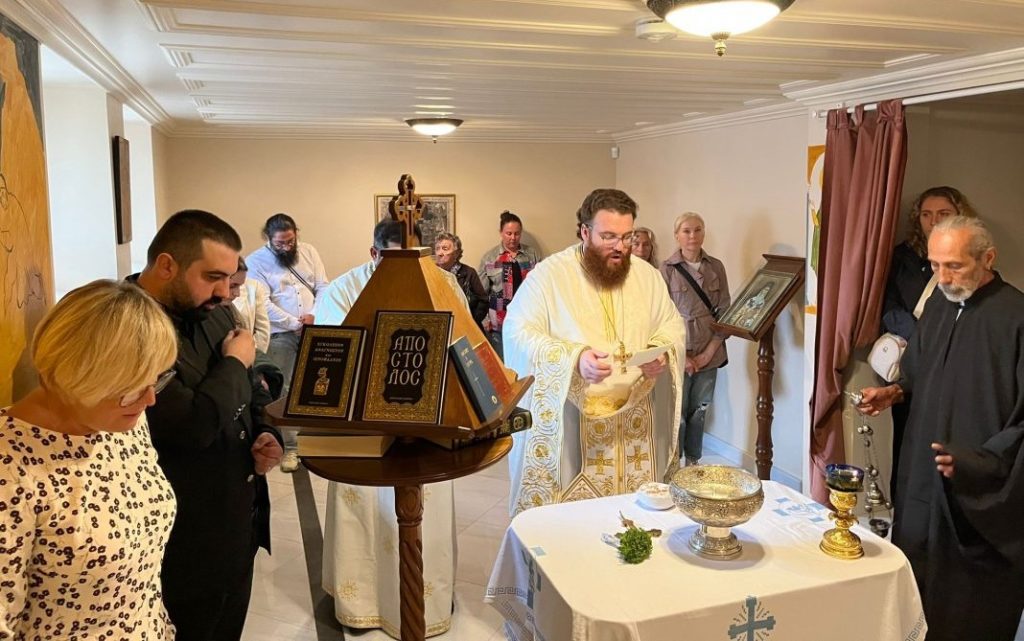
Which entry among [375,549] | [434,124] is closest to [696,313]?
[434,124]

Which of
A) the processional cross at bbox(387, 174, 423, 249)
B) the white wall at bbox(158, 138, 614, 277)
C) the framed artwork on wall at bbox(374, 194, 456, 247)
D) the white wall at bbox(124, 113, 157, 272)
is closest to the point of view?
the processional cross at bbox(387, 174, 423, 249)

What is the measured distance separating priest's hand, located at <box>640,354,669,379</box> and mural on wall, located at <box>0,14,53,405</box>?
2.02 metres

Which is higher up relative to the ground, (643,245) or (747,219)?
(747,219)

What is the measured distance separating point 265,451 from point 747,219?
4014 millimetres

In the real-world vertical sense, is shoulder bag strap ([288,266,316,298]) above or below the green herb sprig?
above

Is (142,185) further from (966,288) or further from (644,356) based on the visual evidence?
(966,288)

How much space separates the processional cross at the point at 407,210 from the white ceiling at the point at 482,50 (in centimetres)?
84

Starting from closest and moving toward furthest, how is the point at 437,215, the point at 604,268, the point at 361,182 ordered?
the point at 604,268
the point at 361,182
the point at 437,215

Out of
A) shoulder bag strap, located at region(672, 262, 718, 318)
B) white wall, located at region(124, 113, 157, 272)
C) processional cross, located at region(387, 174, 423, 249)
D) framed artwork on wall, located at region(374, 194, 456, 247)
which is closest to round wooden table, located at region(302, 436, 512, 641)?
processional cross, located at region(387, 174, 423, 249)

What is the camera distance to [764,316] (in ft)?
14.4

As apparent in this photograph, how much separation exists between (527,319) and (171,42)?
1.72 meters

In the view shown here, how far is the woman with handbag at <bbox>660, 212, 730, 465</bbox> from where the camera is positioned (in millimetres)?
4906

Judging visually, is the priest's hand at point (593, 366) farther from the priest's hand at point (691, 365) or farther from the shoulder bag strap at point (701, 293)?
the shoulder bag strap at point (701, 293)

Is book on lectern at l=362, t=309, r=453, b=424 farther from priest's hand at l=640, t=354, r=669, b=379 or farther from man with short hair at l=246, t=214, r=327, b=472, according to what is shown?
man with short hair at l=246, t=214, r=327, b=472
